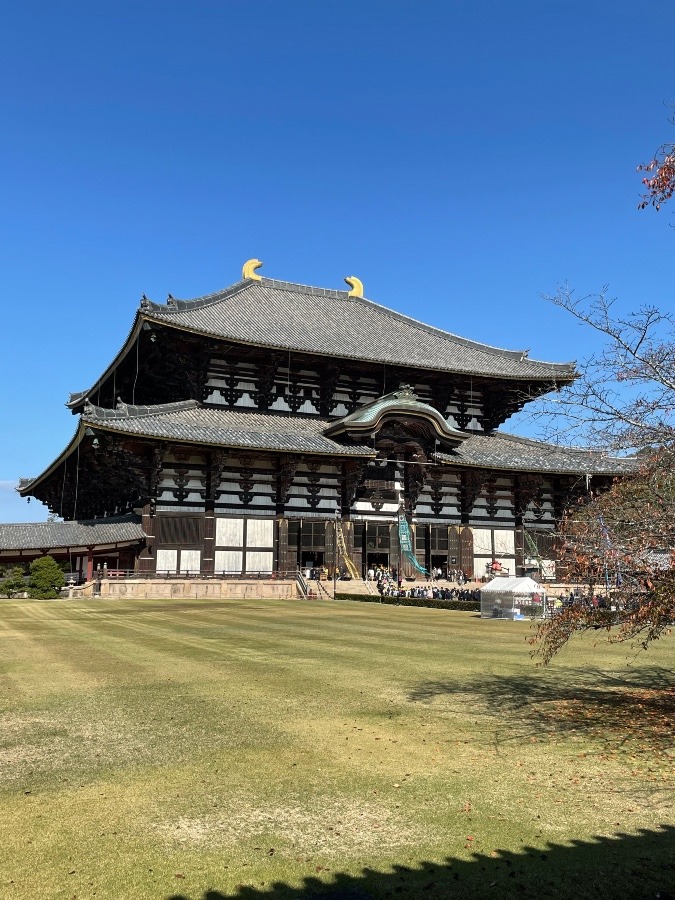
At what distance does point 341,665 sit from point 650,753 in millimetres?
6247

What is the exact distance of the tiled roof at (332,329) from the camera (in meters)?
40.7

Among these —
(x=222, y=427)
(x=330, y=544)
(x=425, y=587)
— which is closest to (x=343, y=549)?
(x=330, y=544)

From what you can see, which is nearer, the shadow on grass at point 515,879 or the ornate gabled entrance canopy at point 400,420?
the shadow on grass at point 515,879

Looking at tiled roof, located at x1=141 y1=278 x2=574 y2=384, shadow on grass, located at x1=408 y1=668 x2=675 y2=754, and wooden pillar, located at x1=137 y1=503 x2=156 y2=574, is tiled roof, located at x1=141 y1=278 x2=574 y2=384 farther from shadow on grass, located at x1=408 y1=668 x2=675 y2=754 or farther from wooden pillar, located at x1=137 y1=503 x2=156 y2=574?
shadow on grass, located at x1=408 y1=668 x2=675 y2=754

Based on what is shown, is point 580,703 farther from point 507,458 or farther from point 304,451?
point 507,458

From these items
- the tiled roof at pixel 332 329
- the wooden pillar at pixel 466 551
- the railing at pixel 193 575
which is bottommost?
the railing at pixel 193 575

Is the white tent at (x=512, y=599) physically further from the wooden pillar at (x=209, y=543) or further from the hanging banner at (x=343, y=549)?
the wooden pillar at (x=209, y=543)

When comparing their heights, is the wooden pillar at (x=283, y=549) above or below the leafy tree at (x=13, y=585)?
above

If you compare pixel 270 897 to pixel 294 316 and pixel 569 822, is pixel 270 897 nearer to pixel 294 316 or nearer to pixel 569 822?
pixel 569 822

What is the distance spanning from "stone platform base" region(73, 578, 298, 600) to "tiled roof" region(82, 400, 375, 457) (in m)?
6.97

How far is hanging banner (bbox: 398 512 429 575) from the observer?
40.9m

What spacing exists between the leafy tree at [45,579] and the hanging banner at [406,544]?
18.9m

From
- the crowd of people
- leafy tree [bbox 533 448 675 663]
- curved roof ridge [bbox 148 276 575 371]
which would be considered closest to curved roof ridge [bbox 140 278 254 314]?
curved roof ridge [bbox 148 276 575 371]

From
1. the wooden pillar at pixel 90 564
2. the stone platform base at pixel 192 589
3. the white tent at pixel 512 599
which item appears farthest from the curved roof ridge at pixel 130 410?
the white tent at pixel 512 599
